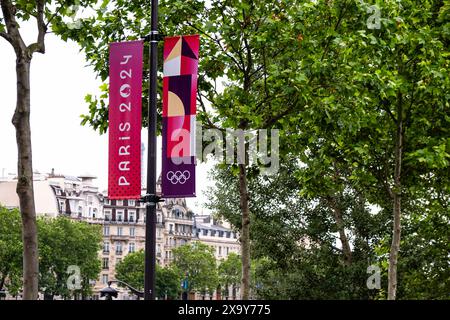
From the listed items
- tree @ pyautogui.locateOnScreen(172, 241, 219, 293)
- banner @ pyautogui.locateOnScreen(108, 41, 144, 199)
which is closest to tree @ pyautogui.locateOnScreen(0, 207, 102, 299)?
tree @ pyautogui.locateOnScreen(172, 241, 219, 293)

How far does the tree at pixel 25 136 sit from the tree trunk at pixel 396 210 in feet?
40.6

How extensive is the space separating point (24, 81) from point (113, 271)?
453ft

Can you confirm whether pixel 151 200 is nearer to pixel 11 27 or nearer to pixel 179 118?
pixel 179 118

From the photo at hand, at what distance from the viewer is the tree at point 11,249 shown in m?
101

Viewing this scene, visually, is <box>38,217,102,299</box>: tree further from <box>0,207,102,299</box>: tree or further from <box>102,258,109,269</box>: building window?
<box>102,258,109,269</box>: building window

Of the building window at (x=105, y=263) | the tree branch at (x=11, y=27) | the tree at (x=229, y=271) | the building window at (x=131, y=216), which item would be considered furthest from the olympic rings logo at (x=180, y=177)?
the building window at (x=131, y=216)

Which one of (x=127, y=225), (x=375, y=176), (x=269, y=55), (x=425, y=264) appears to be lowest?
(x=425, y=264)

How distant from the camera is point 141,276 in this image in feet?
429

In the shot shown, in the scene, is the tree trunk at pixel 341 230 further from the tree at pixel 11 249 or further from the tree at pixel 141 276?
the tree at pixel 141 276

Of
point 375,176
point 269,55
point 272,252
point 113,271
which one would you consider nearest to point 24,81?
point 269,55

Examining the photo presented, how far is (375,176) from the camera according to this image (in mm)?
26969

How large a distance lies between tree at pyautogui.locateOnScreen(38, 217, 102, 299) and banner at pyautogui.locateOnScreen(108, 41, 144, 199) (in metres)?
96.8

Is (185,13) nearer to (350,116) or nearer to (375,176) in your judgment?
(350,116)

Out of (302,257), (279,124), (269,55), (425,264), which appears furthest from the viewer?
(302,257)
